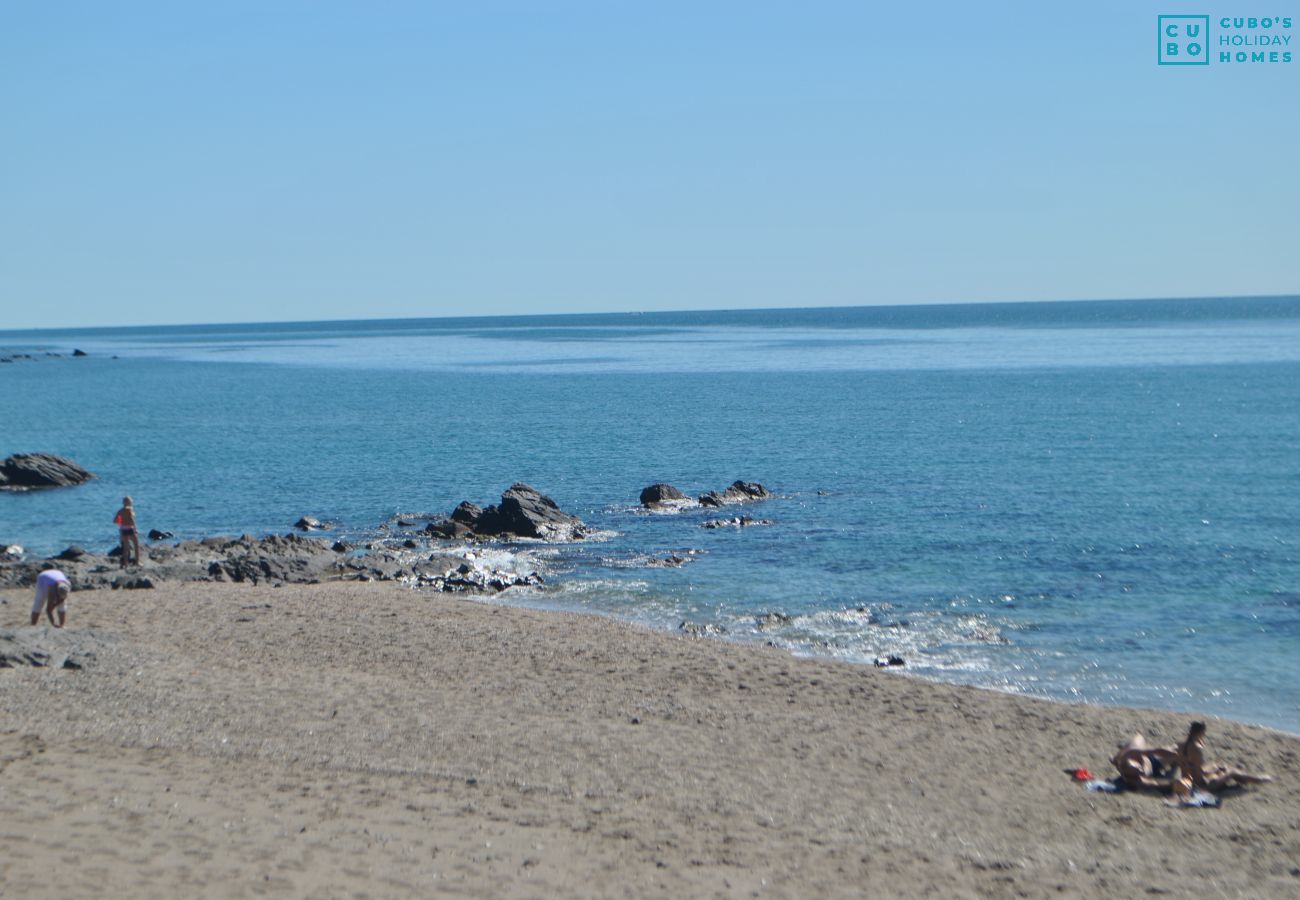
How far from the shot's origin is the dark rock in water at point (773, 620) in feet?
90.7

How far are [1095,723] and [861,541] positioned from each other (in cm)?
1700

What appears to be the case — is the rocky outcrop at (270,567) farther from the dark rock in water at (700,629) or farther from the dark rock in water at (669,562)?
the dark rock in water at (700,629)

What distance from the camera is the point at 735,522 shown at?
40.2 m

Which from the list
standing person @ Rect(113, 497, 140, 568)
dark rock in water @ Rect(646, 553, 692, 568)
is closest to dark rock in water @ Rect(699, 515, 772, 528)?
dark rock in water @ Rect(646, 553, 692, 568)

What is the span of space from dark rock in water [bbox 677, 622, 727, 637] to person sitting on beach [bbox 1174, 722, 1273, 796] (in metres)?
11.8

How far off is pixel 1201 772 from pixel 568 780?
880 centimetres

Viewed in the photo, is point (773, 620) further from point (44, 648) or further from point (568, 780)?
point (44, 648)

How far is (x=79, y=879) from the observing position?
37.8 feet

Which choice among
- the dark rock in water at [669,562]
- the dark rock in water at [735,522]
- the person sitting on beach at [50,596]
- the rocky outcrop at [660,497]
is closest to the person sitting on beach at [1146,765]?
the dark rock in water at [669,562]

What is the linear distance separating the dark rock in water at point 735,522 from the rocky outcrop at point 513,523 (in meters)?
4.07

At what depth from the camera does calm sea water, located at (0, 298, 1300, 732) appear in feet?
87.2

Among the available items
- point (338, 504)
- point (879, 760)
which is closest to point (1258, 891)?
point (879, 760)

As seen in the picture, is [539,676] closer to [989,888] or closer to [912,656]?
[912,656]

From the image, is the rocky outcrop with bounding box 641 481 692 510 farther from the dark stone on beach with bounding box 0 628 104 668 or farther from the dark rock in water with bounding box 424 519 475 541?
the dark stone on beach with bounding box 0 628 104 668
